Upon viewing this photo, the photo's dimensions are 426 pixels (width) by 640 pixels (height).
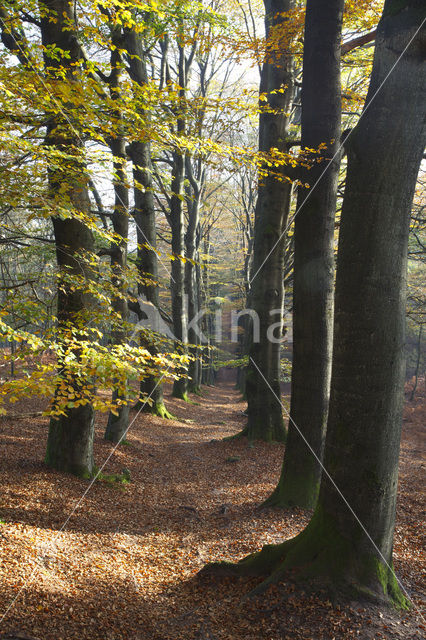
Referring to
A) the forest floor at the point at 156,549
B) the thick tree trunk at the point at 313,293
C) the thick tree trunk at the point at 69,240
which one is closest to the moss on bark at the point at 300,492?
the thick tree trunk at the point at 313,293

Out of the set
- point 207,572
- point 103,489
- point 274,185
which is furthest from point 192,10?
point 207,572

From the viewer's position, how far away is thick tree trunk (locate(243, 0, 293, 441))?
7.95 meters

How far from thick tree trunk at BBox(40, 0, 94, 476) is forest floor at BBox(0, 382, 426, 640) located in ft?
1.46

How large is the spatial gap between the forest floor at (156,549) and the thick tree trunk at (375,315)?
447 mm

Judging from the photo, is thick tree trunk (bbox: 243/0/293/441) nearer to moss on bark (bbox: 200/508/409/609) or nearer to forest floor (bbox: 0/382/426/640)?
forest floor (bbox: 0/382/426/640)

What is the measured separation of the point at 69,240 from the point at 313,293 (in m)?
3.61

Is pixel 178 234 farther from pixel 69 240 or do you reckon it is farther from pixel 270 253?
pixel 69 240

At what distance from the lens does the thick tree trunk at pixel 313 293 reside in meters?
5.35

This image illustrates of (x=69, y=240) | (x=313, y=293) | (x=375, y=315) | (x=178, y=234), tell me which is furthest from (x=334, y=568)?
(x=178, y=234)

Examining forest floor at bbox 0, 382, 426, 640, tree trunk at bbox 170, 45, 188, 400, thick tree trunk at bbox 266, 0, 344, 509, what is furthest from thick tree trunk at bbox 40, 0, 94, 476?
tree trunk at bbox 170, 45, 188, 400

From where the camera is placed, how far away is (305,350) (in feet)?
17.9

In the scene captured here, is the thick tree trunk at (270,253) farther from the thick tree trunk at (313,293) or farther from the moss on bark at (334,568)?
the moss on bark at (334,568)

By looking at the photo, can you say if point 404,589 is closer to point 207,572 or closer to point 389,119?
point 207,572

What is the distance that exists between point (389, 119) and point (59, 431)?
6223 millimetres
